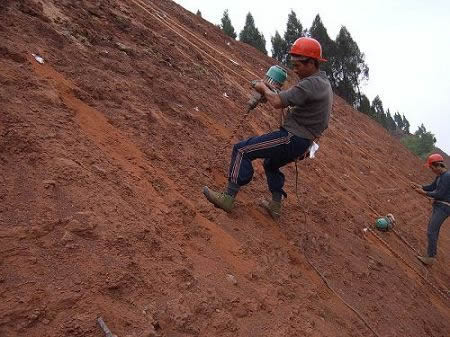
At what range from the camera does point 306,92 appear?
344 cm

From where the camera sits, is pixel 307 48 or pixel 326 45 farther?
pixel 326 45

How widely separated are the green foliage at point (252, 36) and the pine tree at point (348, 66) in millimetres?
5541

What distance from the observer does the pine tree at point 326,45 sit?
29934 millimetres

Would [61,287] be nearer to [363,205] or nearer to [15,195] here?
[15,195]

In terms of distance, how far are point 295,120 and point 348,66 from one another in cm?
2865

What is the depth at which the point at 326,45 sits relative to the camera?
3048 cm

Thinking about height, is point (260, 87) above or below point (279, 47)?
below

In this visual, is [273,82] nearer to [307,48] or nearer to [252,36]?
[307,48]

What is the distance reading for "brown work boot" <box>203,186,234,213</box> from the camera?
3.75 meters

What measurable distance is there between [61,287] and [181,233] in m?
1.08

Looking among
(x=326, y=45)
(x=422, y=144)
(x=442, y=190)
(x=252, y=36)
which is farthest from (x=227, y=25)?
(x=442, y=190)

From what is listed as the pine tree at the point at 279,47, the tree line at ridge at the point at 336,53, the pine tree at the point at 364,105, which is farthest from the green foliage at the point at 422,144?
the pine tree at the point at 279,47

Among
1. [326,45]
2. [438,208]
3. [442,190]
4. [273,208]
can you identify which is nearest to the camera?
[273,208]

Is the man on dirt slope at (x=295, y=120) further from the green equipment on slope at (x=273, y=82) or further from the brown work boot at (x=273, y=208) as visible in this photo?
the brown work boot at (x=273, y=208)
